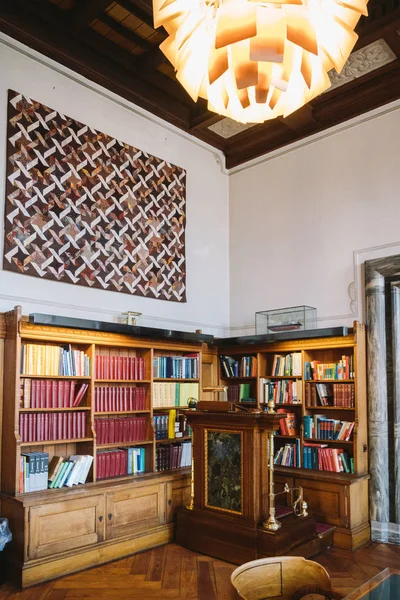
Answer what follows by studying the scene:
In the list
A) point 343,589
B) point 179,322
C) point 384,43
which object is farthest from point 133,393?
point 384,43

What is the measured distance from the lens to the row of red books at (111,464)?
5.48 meters

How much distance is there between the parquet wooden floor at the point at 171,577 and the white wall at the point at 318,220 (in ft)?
8.27

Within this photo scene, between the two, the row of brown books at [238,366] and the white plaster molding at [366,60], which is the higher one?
the white plaster molding at [366,60]

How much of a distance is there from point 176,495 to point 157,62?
4.76 m

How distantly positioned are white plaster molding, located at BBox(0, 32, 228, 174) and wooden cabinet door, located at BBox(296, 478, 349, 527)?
14.7 feet

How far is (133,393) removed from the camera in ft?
19.5

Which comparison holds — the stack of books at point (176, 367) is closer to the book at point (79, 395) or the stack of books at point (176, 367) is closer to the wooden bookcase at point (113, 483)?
the wooden bookcase at point (113, 483)

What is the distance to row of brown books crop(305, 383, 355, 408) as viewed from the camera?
5.92 m

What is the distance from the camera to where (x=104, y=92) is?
6.31 metres

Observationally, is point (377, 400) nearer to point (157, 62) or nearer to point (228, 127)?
point (228, 127)

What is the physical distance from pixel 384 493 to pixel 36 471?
3.55m

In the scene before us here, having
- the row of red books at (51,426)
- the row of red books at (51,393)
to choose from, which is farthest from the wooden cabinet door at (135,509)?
the row of red books at (51,393)

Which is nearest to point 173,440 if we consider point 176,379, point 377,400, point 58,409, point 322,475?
point 176,379

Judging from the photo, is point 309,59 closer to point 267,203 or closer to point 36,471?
point 36,471
